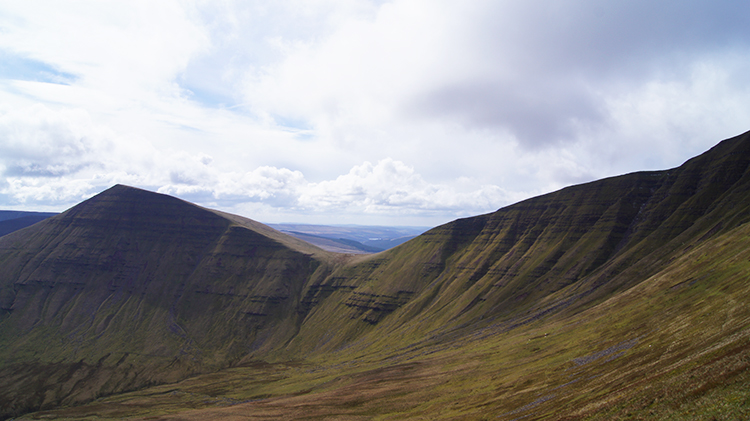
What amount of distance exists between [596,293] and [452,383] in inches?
3202

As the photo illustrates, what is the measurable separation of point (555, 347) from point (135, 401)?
18018 cm

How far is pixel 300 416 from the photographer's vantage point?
10044 centimetres

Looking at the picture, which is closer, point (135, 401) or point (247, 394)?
point (247, 394)

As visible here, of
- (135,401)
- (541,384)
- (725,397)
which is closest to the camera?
(725,397)

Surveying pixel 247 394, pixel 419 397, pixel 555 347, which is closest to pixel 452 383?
pixel 419 397

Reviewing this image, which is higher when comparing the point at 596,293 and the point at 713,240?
the point at 713,240

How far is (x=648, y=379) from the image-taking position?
50438 mm

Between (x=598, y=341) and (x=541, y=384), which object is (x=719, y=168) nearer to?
(x=598, y=341)

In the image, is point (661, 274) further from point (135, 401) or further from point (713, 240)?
point (135, 401)

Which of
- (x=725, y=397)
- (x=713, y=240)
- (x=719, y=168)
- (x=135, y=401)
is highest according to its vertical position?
(x=719, y=168)

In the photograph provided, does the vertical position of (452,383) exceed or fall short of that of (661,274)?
it falls short

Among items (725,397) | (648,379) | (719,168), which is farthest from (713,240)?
(725,397)

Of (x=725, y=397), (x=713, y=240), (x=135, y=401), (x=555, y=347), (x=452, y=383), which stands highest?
(x=713, y=240)

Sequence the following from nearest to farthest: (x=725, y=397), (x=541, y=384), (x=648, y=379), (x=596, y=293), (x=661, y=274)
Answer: (x=725, y=397), (x=648, y=379), (x=541, y=384), (x=661, y=274), (x=596, y=293)
